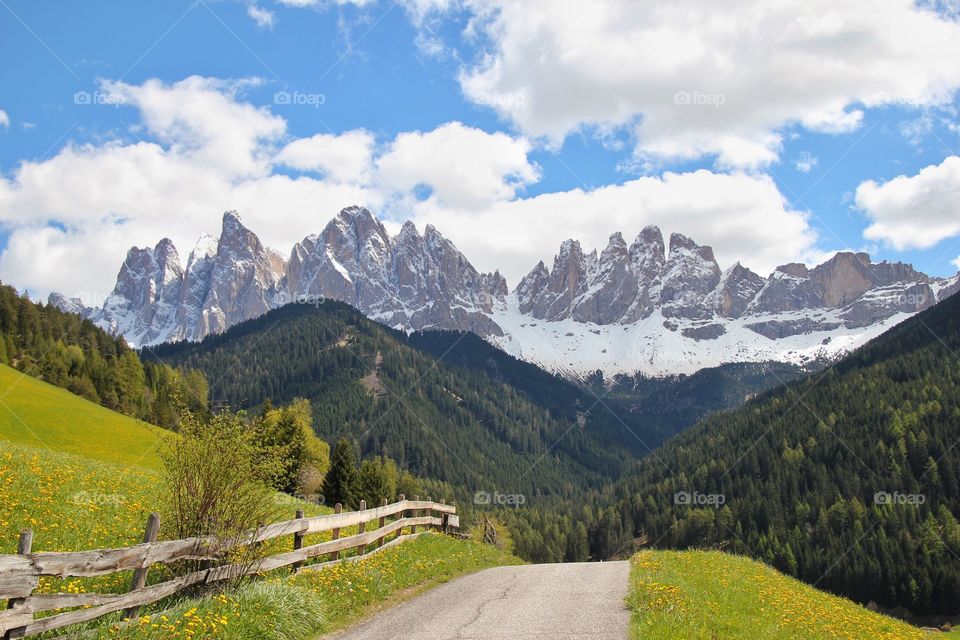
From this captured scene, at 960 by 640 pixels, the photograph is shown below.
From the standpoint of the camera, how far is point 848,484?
144500 mm

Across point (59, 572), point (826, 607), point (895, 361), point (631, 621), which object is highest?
point (895, 361)

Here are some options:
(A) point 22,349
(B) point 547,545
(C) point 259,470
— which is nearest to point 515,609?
(C) point 259,470

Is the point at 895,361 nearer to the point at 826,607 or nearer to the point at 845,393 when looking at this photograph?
the point at 845,393

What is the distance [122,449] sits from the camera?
202 ft

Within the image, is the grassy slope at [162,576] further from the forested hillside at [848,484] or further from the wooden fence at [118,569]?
the forested hillside at [848,484]

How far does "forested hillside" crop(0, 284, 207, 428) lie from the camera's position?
103 meters

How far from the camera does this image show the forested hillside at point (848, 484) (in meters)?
114

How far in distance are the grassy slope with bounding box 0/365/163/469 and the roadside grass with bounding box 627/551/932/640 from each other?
44543 mm

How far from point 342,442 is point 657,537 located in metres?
114
